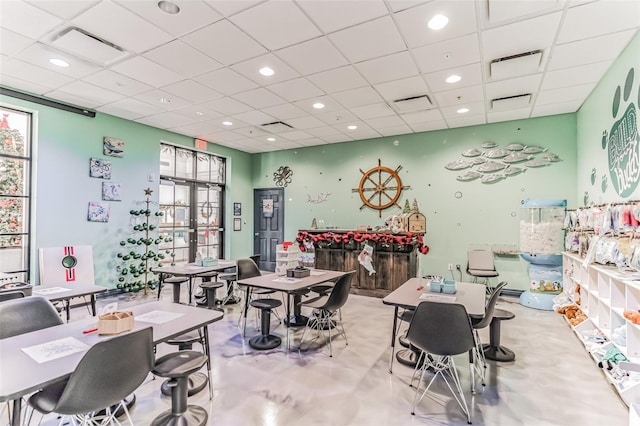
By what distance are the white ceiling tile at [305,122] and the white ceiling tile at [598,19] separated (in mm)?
3873

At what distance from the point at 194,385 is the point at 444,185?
5791mm

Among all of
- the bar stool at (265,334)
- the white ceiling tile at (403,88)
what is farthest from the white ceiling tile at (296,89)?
the bar stool at (265,334)

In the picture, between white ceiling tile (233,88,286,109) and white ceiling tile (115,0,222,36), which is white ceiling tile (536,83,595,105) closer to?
white ceiling tile (233,88,286,109)

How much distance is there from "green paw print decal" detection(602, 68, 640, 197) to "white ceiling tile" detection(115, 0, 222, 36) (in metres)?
4.19

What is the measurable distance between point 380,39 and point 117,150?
206 inches

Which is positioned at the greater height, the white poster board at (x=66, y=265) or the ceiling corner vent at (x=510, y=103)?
the ceiling corner vent at (x=510, y=103)

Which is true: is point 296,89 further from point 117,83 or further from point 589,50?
point 589,50

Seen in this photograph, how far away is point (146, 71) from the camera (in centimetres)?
420

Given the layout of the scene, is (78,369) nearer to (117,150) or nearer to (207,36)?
(207,36)

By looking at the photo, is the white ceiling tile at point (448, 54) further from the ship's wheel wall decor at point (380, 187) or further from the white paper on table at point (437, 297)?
the ship's wheel wall decor at point (380, 187)

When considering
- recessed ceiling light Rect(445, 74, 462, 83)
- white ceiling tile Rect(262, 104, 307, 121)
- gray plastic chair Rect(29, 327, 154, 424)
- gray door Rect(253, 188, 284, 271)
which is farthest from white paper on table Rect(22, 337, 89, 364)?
gray door Rect(253, 188, 284, 271)

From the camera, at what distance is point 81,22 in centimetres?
317

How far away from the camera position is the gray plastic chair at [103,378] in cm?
165

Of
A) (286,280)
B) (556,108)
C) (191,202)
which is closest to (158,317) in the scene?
(286,280)
